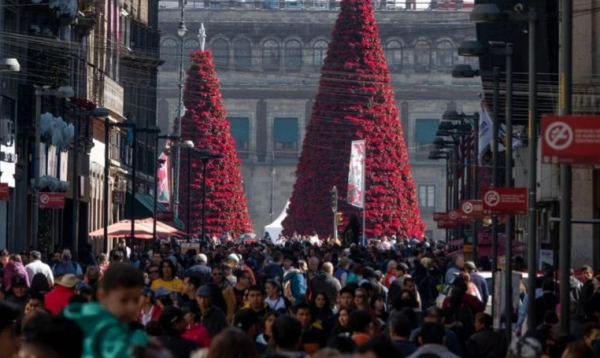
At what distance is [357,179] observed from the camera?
276 ft

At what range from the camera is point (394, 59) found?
149 meters

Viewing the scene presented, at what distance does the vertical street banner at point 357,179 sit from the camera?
273 ft

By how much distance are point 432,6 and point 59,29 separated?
308ft

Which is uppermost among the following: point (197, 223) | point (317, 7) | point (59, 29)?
point (317, 7)

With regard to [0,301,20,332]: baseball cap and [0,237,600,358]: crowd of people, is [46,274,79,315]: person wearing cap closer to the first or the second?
[0,237,600,358]: crowd of people

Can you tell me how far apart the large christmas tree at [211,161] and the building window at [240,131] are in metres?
40.6

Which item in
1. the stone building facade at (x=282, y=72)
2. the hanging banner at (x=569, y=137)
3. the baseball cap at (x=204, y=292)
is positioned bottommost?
the baseball cap at (x=204, y=292)

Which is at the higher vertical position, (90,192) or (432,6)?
(432,6)

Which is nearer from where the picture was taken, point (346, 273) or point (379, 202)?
point (346, 273)

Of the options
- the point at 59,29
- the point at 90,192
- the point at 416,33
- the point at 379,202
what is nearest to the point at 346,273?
the point at 59,29

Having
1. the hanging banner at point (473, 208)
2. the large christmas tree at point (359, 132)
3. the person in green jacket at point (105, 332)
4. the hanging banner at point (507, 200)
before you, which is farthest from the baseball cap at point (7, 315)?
the large christmas tree at point (359, 132)

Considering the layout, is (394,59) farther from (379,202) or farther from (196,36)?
(379,202)

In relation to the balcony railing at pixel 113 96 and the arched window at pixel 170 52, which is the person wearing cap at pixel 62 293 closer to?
the balcony railing at pixel 113 96

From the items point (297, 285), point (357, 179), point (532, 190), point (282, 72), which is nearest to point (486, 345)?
point (532, 190)
